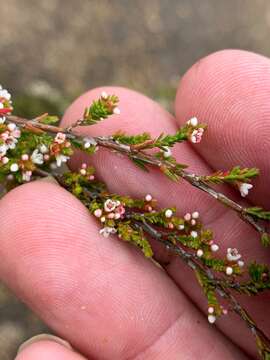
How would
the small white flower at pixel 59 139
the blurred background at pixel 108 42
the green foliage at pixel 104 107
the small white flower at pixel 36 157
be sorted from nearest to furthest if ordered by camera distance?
the green foliage at pixel 104 107
the small white flower at pixel 59 139
the small white flower at pixel 36 157
the blurred background at pixel 108 42

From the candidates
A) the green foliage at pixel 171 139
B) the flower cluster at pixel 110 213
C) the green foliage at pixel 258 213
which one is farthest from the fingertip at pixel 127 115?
the green foliage at pixel 258 213

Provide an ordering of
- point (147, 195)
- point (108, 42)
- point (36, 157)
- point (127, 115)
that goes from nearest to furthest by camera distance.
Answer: point (36, 157) < point (147, 195) < point (127, 115) < point (108, 42)

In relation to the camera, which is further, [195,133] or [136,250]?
[136,250]

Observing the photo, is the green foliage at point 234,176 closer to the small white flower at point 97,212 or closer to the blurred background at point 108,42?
the small white flower at point 97,212

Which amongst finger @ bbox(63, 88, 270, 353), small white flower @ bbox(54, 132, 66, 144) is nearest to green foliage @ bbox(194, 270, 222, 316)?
finger @ bbox(63, 88, 270, 353)

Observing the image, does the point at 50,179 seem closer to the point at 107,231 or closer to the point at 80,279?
the point at 107,231

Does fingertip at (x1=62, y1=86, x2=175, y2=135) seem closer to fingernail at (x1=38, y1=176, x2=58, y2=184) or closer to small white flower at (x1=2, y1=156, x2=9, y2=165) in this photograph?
fingernail at (x1=38, y1=176, x2=58, y2=184)

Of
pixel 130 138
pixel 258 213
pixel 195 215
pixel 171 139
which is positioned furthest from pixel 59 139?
pixel 258 213

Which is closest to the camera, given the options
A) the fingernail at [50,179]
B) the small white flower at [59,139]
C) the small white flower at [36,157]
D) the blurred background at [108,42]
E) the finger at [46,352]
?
the finger at [46,352]
